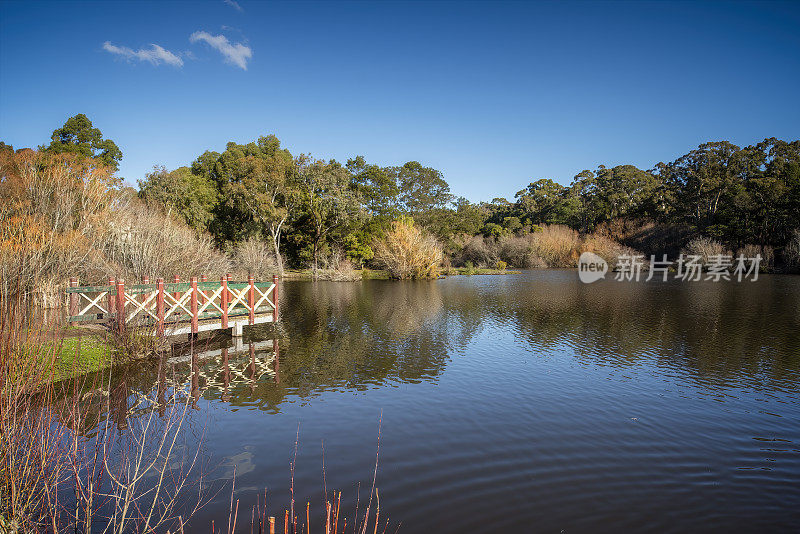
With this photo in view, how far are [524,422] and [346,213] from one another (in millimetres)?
34841

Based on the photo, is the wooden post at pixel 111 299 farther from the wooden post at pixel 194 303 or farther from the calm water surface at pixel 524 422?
the calm water surface at pixel 524 422

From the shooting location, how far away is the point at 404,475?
232 inches

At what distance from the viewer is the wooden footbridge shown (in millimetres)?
11602

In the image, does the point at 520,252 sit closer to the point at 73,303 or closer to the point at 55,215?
the point at 55,215

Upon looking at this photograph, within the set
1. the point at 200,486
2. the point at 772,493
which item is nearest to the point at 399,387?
the point at 200,486

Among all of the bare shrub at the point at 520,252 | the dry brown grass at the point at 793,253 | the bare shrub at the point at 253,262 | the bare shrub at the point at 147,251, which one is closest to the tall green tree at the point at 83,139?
the bare shrub at the point at 253,262

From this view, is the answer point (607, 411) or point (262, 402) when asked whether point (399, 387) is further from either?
point (607, 411)

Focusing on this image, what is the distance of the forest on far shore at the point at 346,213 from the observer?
57.9 feet

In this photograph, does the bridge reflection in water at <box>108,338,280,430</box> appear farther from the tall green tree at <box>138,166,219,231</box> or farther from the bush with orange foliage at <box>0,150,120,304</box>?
the tall green tree at <box>138,166,219,231</box>

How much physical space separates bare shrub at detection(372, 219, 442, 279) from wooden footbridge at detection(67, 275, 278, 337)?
2283cm

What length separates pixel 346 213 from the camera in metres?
41.0

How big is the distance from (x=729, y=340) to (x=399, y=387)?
1036 centimetres

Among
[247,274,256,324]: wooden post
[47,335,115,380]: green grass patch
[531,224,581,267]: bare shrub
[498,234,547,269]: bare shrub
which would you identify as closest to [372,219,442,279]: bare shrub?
[498,234,547,269]: bare shrub

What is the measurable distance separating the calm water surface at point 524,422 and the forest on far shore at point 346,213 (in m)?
8.32
